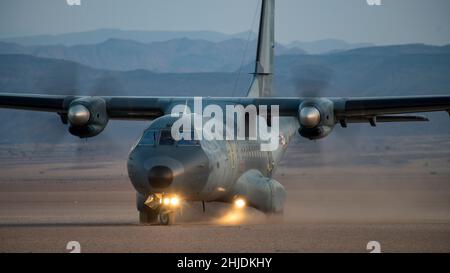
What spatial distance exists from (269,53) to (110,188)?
28.9 m

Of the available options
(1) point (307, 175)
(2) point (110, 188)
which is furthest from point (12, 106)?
(1) point (307, 175)

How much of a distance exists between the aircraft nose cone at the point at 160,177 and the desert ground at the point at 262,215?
99 cm

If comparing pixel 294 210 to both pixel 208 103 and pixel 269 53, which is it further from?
pixel 208 103

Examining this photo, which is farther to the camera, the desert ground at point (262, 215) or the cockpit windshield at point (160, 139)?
the cockpit windshield at point (160, 139)

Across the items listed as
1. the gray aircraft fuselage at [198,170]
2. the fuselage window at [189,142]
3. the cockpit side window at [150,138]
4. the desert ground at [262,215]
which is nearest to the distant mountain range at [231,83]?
the desert ground at [262,215]

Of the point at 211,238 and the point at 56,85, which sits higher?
the point at 56,85

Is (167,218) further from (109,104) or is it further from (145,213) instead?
(109,104)

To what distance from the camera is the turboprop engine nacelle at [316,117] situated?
85.8 feet

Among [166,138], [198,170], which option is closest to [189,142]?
[166,138]

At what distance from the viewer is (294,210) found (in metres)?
35.2

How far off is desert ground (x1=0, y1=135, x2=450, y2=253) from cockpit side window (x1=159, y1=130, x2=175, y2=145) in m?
1.93

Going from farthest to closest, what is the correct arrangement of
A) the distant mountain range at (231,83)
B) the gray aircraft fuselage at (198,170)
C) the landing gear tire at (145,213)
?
the distant mountain range at (231,83) → the landing gear tire at (145,213) → the gray aircraft fuselage at (198,170)

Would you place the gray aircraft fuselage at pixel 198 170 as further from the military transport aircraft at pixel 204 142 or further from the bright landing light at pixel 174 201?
the bright landing light at pixel 174 201

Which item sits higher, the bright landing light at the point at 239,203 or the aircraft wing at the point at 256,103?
the aircraft wing at the point at 256,103
